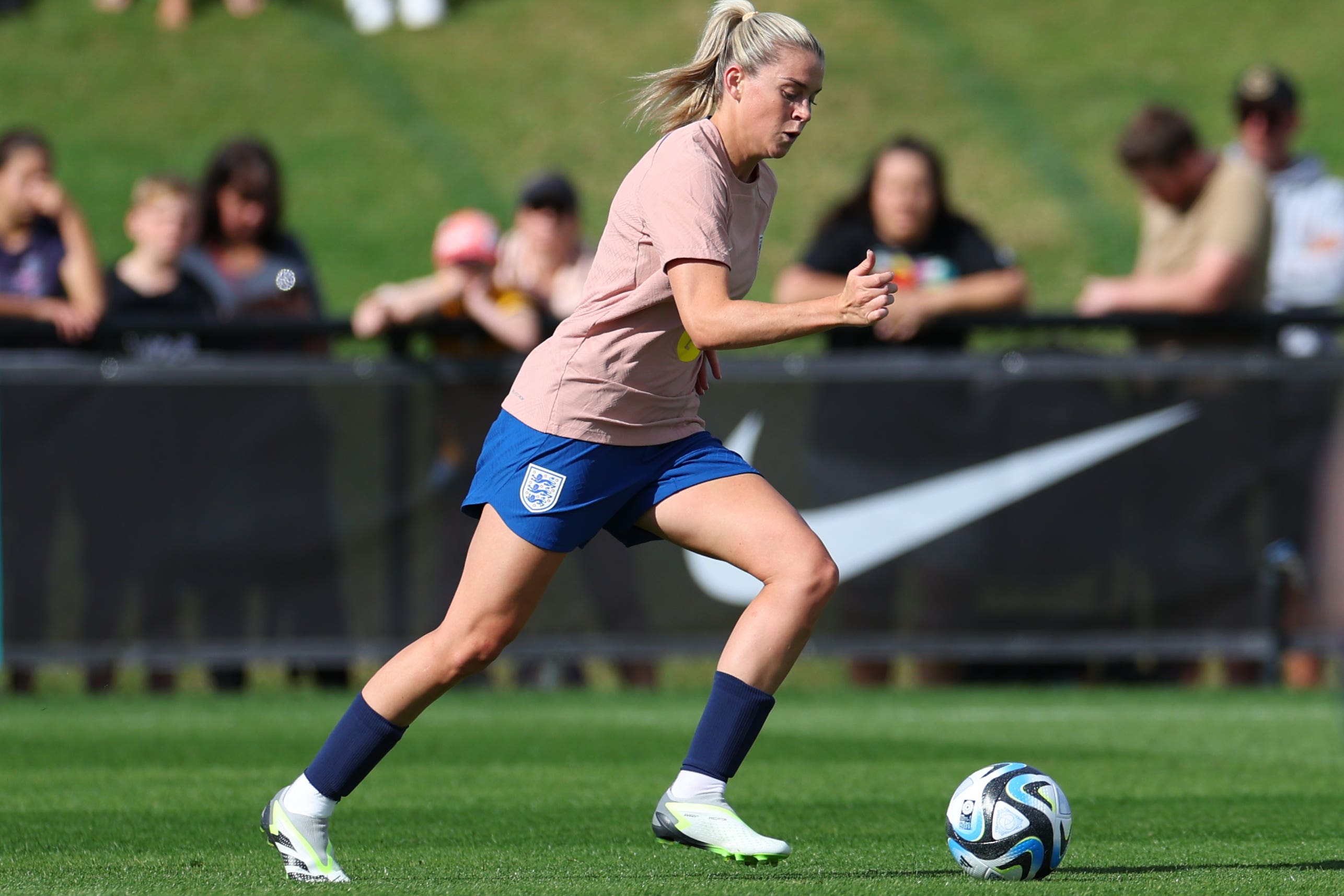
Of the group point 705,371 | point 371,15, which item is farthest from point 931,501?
point 371,15

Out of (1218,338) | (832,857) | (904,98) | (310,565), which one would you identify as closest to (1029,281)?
(904,98)

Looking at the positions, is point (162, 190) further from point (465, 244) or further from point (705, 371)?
point (705, 371)

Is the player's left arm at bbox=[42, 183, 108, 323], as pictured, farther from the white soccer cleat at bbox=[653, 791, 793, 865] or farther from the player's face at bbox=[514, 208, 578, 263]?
the white soccer cleat at bbox=[653, 791, 793, 865]

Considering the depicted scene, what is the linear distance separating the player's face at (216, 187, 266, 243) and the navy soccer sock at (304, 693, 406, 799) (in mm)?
5217

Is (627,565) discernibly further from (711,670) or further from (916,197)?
(916,197)

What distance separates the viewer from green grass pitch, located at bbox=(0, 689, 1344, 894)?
14.7ft

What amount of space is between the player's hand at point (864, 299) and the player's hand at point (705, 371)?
62 cm

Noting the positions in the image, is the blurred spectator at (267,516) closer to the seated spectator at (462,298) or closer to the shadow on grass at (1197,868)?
the seated spectator at (462,298)

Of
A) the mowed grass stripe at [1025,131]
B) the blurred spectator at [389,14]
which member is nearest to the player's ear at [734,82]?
the mowed grass stripe at [1025,131]

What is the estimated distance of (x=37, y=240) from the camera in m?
9.22

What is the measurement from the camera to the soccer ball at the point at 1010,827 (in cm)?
438

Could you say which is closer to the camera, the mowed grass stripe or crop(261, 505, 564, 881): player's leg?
crop(261, 505, 564, 881): player's leg

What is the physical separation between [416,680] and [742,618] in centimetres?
81

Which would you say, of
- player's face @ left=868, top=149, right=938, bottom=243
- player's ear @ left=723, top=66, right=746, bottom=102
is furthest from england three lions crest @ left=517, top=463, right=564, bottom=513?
player's face @ left=868, top=149, right=938, bottom=243
